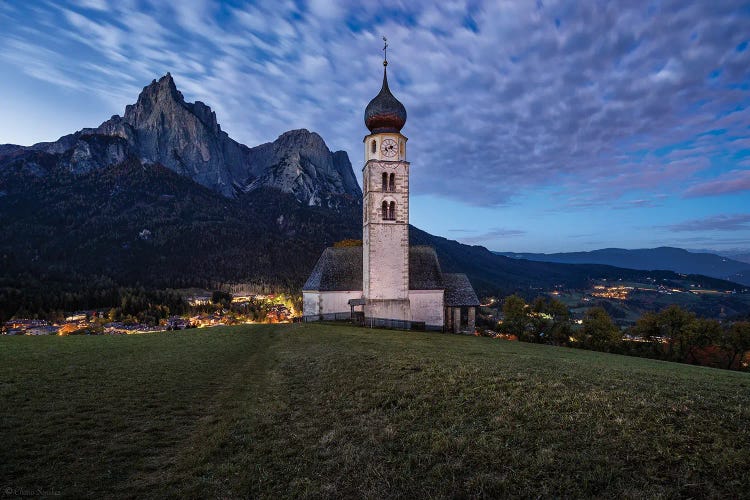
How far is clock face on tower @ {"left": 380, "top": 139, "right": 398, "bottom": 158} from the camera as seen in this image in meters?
43.1

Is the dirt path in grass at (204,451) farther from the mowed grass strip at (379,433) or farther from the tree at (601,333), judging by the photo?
the tree at (601,333)

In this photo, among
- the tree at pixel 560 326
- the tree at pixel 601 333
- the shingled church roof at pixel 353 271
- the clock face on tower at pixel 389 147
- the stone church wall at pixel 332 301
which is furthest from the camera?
the tree at pixel 560 326

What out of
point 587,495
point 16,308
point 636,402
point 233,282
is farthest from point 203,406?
point 233,282

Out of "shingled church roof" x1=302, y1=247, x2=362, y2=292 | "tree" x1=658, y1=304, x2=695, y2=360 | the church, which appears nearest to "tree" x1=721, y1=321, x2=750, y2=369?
"tree" x1=658, y1=304, x2=695, y2=360

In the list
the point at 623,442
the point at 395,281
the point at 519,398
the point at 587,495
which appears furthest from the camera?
the point at 395,281

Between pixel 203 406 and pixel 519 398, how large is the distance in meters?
11.4

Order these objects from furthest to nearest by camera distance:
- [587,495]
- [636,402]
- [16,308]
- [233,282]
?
[233,282], [16,308], [636,402], [587,495]

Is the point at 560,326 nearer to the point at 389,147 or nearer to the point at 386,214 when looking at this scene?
the point at 386,214

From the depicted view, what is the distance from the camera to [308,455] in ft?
30.2

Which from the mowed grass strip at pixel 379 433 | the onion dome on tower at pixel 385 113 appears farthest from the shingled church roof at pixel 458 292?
the mowed grass strip at pixel 379 433

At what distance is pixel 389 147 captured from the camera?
43125 mm

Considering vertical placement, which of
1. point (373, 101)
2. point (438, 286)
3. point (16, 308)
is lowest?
point (16, 308)

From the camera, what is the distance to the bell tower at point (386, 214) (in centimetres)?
4238

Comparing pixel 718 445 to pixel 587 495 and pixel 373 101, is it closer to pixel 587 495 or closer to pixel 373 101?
pixel 587 495
